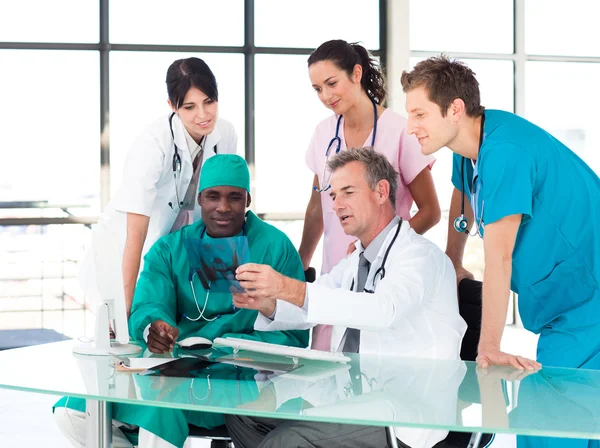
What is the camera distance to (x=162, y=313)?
2.63 meters

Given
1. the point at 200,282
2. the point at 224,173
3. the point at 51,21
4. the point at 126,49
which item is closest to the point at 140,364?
the point at 200,282

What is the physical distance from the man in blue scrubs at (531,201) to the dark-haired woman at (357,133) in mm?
772

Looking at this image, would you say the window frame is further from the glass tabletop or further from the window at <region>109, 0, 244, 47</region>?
the glass tabletop

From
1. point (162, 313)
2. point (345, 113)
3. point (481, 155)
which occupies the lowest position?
point (162, 313)

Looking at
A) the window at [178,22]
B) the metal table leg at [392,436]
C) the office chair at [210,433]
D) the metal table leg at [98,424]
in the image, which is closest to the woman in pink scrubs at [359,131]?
the office chair at [210,433]

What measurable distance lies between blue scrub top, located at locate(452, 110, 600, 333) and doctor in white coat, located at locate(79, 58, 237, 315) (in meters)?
1.05

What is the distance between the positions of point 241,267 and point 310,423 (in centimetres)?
47

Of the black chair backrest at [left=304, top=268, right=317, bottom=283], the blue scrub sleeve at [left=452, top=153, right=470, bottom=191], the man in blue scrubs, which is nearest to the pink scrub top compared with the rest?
the black chair backrest at [left=304, top=268, right=317, bottom=283]

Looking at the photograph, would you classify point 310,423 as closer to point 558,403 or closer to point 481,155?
point 558,403

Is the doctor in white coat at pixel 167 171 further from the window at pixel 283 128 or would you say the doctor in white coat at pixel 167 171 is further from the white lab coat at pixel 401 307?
the window at pixel 283 128

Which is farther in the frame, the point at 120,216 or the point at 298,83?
the point at 298,83

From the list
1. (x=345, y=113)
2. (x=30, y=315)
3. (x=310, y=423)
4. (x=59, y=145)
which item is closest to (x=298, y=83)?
(x=59, y=145)

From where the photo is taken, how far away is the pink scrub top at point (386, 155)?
3139mm

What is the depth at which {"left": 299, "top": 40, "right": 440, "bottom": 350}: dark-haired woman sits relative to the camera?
3.04 metres
